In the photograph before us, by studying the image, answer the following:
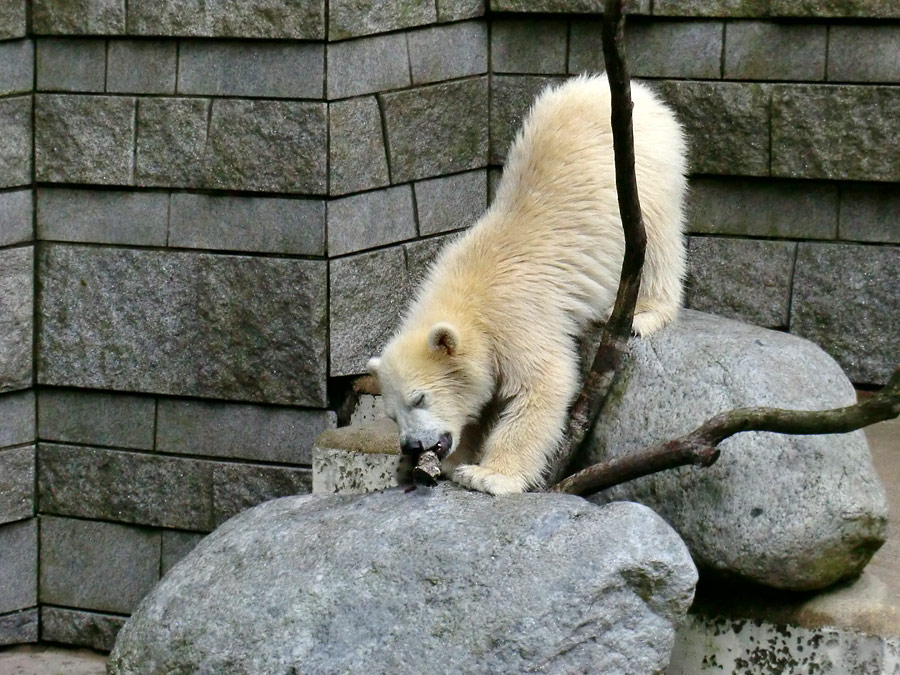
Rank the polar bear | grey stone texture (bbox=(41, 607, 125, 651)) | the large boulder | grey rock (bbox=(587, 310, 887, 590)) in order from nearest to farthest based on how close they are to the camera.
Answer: the large boulder < grey rock (bbox=(587, 310, 887, 590)) < the polar bear < grey stone texture (bbox=(41, 607, 125, 651))

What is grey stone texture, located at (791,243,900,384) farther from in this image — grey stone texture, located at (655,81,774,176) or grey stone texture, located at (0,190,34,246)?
grey stone texture, located at (0,190,34,246)

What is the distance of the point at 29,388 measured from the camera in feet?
20.1

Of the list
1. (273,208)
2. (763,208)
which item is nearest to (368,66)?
(273,208)

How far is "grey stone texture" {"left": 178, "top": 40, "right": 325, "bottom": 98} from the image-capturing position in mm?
5477

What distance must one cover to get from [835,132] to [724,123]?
0.50 meters

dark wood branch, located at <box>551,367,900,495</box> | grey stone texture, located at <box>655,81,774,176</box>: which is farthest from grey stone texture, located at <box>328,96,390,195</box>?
dark wood branch, located at <box>551,367,900,495</box>

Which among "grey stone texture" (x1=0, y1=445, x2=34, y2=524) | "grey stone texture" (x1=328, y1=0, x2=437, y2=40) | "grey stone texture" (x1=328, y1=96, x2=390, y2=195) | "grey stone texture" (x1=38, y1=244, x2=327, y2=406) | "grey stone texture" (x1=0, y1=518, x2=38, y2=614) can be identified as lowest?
"grey stone texture" (x1=0, y1=518, x2=38, y2=614)

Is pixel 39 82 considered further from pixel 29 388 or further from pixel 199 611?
pixel 199 611

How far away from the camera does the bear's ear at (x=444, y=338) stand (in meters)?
4.49

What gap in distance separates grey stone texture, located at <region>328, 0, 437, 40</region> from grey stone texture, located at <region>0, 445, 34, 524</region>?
2489 mm

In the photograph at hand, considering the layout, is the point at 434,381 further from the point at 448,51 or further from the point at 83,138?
the point at 83,138

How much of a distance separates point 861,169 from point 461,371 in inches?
97.4

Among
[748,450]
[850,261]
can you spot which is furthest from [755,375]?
[850,261]

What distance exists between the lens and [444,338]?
453cm
